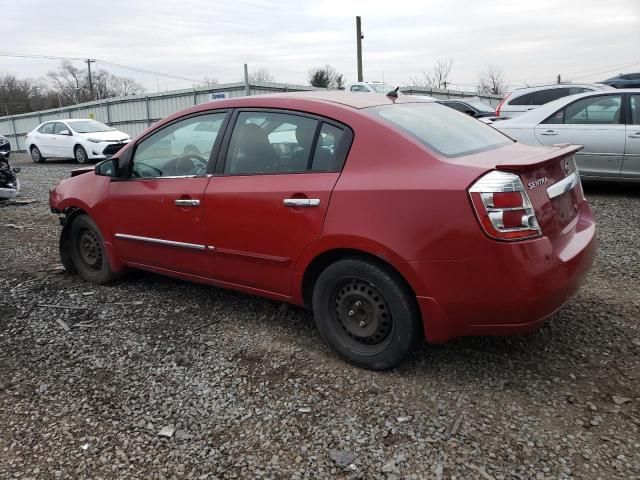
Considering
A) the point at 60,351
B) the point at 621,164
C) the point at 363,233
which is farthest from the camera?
the point at 621,164

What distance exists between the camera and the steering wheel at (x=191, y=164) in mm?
3801

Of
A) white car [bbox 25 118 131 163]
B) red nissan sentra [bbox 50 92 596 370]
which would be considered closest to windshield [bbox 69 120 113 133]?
white car [bbox 25 118 131 163]

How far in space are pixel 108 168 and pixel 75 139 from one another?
575 inches

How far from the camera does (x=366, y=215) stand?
2.89 m

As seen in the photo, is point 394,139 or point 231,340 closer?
point 394,139

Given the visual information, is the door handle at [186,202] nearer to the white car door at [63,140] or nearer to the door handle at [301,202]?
the door handle at [301,202]

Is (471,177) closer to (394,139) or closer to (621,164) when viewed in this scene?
(394,139)

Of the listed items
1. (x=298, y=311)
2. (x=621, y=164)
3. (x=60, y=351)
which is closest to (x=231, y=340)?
(x=298, y=311)

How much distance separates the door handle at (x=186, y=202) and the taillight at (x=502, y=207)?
1935 millimetres

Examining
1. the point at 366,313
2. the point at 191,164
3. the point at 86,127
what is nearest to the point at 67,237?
the point at 191,164

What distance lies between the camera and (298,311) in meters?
4.04

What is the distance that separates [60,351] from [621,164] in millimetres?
7241

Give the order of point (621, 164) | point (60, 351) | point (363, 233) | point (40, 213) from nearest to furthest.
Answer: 1. point (363, 233)
2. point (60, 351)
3. point (621, 164)
4. point (40, 213)

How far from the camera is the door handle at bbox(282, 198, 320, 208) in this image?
310 centimetres
